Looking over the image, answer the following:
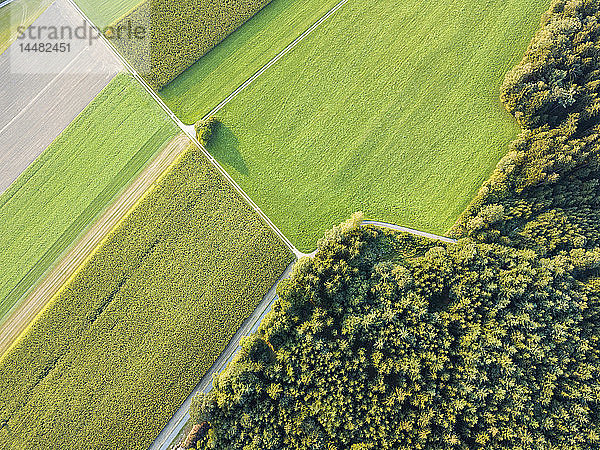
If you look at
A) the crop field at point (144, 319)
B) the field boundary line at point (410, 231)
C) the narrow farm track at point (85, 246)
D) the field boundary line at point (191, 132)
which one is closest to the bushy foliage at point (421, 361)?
the field boundary line at point (410, 231)

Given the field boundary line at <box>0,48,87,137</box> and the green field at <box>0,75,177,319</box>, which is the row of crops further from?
the field boundary line at <box>0,48,87,137</box>

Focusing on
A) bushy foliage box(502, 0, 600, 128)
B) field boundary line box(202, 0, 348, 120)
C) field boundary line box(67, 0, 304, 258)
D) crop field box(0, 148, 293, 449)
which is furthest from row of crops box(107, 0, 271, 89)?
bushy foliage box(502, 0, 600, 128)

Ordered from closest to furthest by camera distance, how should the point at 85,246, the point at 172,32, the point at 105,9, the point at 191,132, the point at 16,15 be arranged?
the point at 85,246, the point at 191,132, the point at 172,32, the point at 105,9, the point at 16,15

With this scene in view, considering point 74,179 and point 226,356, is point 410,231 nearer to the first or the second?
point 226,356

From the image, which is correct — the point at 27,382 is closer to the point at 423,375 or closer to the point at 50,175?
the point at 50,175

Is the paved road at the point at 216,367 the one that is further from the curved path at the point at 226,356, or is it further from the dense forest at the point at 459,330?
the dense forest at the point at 459,330

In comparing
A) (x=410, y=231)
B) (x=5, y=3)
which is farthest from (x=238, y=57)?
(x=5, y=3)
